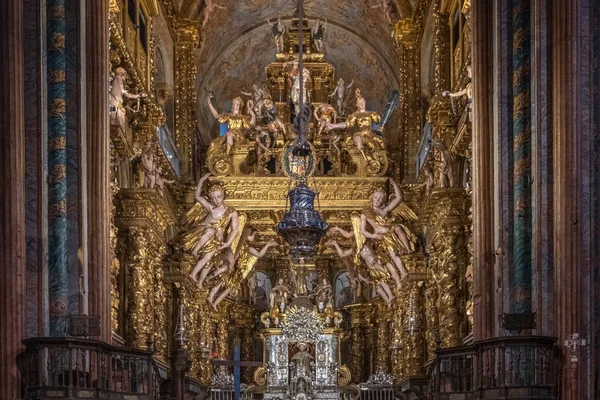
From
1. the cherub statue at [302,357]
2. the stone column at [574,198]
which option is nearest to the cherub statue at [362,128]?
the cherub statue at [302,357]

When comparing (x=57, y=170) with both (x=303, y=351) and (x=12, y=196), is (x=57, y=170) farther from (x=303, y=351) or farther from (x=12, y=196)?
(x=303, y=351)

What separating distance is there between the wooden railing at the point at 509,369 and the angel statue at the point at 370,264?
14.0 metres

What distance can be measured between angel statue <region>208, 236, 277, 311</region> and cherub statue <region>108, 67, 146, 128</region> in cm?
914

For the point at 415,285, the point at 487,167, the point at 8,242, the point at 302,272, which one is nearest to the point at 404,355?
the point at 415,285

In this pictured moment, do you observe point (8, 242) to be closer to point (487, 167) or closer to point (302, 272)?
point (487, 167)

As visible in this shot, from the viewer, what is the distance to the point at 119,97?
23.0m

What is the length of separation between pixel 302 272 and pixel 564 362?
18999 millimetres

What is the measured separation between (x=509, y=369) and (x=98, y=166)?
720 cm

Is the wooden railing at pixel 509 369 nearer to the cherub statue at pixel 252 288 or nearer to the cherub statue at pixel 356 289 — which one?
the cherub statue at pixel 356 289

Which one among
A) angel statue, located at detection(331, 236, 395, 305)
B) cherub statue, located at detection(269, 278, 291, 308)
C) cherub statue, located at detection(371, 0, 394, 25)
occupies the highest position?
cherub statue, located at detection(371, 0, 394, 25)

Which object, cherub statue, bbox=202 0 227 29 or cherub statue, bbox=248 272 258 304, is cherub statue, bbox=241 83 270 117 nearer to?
cherub statue, bbox=202 0 227 29

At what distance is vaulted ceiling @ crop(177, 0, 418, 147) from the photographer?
3459 centimetres

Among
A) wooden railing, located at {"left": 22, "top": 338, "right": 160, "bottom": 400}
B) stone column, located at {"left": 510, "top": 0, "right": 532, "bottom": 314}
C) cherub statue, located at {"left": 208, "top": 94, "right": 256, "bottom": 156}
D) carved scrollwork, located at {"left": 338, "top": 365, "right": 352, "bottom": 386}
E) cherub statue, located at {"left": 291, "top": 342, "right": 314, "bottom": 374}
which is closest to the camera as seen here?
wooden railing, located at {"left": 22, "top": 338, "right": 160, "bottom": 400}

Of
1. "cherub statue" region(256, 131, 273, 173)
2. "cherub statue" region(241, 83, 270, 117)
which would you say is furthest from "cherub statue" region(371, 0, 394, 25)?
"cherub statue" region(256, 131, 273, 173)
